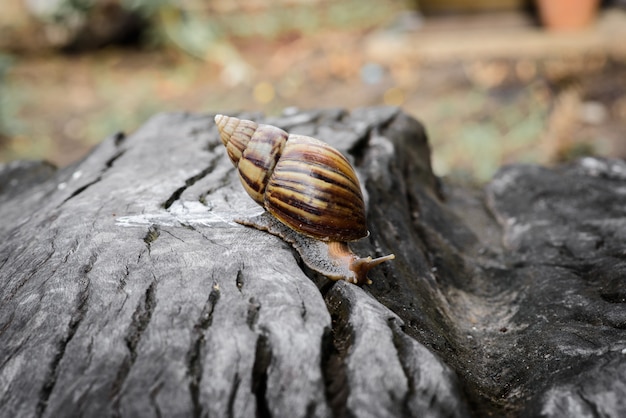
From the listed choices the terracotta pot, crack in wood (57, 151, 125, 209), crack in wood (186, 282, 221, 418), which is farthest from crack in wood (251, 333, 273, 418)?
the terracotta pot

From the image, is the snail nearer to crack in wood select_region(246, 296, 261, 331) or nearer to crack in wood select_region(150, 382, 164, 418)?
crack in wood select_region(246, 296, 261, 331)

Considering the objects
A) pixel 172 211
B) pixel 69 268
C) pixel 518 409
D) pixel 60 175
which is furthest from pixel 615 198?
pixel 60 175

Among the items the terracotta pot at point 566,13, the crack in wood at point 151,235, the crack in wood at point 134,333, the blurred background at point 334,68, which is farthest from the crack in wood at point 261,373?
the terracotta pot at point 566,13

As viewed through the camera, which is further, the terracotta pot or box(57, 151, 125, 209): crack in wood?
the terracotta pot

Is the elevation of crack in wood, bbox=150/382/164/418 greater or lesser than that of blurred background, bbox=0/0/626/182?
greater

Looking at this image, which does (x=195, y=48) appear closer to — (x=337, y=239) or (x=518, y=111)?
(x=518, y=111)

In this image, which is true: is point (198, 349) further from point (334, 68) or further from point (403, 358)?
point (334, 68)
